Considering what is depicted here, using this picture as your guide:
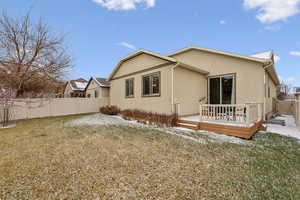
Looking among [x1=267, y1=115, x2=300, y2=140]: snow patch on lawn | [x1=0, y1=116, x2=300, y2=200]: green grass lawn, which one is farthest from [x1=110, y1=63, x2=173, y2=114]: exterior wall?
[x1=267, y1=115, x2=300, y2=140]: snow patch on lawn

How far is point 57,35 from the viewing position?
1036cm

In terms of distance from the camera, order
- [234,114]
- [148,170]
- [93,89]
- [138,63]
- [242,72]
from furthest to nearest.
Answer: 1. [93,89]
2. [138,63]
3. [242,72]
4. [234,114]
5. [148,170]

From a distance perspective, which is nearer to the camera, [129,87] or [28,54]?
[28,54]

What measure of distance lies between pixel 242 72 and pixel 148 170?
7721mm

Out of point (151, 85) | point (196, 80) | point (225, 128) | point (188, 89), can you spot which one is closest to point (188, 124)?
point (225, 128)

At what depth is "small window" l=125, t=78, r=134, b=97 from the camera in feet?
33.5

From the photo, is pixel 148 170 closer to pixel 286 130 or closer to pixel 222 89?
pixel 286 130

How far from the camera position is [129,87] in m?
10.5

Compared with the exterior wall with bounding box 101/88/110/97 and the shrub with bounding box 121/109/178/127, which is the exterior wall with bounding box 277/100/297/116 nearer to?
the shrub with bounding box 121/109/178/127

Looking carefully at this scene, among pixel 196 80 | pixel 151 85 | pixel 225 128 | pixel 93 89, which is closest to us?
pixel 225 128

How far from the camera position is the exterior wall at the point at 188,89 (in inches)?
296

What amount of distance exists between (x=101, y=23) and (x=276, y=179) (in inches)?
550

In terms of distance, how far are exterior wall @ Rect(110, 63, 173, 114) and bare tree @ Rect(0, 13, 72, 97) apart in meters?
4.23

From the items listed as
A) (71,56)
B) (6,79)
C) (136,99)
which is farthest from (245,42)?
(6,79)
